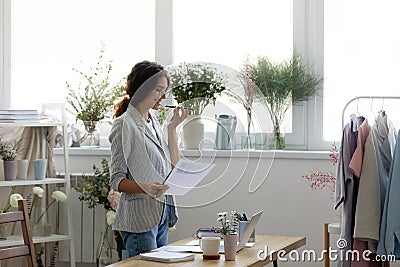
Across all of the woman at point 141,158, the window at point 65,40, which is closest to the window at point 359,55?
the window at point 65,40

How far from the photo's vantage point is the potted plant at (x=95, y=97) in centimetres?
538

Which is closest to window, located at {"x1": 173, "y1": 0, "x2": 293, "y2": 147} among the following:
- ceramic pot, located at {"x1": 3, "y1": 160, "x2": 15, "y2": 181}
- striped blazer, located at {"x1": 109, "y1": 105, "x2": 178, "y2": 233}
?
ceramic pot, located at {"x1": 3, "y1": 160, "x2": 15, "y2": 181}

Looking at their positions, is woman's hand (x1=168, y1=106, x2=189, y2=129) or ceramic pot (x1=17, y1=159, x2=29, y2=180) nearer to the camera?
woman's hand (x1=168, y1=106, x2=189, y2=129)

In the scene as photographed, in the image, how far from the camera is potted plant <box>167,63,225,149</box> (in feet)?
11.3

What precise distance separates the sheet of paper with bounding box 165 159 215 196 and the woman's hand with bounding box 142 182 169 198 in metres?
0.02

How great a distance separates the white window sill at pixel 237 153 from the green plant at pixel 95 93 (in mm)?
273

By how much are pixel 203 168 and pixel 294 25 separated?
185cm

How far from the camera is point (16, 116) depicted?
15.9 feet

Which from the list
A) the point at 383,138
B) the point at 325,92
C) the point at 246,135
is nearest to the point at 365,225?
the point at 383,138

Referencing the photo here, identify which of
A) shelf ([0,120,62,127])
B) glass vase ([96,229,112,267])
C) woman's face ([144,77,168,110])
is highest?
woman's face ([144,77,168,110])

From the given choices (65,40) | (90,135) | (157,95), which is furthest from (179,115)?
(65,40)

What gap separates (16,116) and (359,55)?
83.2 inches

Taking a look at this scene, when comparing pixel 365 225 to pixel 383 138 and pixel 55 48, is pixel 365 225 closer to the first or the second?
pixel 383 138

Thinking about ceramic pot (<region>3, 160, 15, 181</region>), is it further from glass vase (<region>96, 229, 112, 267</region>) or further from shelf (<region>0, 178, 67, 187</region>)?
glass vase (<region>96, 229, 112, 267</region>)
